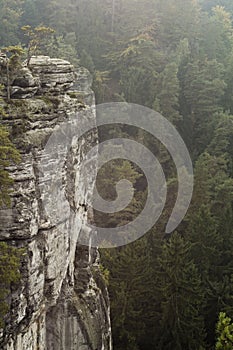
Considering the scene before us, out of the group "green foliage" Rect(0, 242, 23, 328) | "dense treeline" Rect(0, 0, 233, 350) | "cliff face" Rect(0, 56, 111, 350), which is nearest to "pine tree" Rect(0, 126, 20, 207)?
"cliff face" Rect(0, 56, 111, 350)

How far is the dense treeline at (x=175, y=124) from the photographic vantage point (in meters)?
23.2

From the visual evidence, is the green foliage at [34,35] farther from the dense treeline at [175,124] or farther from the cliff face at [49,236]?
the dense treeline at [175,124]

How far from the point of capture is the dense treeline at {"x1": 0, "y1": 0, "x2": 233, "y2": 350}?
2316 cm

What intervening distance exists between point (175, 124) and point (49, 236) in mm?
24932

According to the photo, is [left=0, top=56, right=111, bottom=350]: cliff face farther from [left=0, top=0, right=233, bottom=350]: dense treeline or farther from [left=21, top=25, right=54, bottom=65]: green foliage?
[left=0, top=0, right=233, bottom=350]: dense treeline

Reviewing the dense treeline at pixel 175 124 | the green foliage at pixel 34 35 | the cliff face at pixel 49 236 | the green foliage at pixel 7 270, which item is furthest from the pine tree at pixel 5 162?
the dense treeline at pixel 175 124

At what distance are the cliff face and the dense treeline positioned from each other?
16.8ft

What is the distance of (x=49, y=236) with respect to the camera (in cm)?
1380

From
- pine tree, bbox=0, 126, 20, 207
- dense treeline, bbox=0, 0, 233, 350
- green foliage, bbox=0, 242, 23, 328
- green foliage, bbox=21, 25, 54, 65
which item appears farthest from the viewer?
dense treeline, bbox=0, 0, 233, 350

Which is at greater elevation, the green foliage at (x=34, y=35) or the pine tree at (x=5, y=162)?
the green foliage at (x=34, y=35)

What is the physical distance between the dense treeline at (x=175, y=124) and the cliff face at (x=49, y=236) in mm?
5107

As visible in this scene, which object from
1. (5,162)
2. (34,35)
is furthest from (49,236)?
(34,35)

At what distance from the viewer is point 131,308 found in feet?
75.8

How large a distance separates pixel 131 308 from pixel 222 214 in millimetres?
9041
